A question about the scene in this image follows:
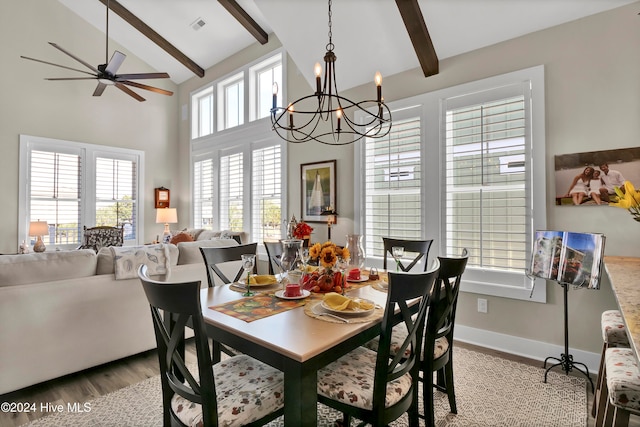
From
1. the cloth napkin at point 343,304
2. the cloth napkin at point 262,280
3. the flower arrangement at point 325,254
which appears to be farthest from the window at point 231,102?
the cloth napkin at point 343,304

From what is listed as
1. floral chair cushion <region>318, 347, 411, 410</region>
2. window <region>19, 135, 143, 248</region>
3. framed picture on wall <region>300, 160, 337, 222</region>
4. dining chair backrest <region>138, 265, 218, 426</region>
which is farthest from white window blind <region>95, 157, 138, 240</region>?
floral chair cushion <region>318, 347, 411, 410</region>

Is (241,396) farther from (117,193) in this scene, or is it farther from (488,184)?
(117,193)

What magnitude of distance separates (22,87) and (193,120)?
2.65m

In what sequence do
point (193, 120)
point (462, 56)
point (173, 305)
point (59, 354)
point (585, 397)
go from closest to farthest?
1. point (173, 305)
2. point (585, 397)
3. point (59, 354)
4. point (462, 56)
5. point (193, 120)

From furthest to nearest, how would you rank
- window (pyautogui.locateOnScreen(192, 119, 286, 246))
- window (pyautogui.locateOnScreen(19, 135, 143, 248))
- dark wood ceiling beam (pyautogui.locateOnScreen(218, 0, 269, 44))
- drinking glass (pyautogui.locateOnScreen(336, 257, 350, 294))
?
1. window (pyautogui.locateOnScreen(19, 135, 143, 248))
2. window (pyautogui.locateOnScreen(192, 119, 286, 246))
3. dark wood ceiling beam (pyautogui.locateOnScreen(218, 0, 269, 44))
4. drinking glass (pyautogui.locateOnScreen(336, 257, 350, 294))

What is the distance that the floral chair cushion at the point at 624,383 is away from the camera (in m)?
1.31

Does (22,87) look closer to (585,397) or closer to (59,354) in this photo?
(59,354)

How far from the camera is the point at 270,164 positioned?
5336 mm

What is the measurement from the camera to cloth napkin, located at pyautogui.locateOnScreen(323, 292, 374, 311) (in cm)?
161

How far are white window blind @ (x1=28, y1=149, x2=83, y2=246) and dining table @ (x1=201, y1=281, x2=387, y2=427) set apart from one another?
542cm

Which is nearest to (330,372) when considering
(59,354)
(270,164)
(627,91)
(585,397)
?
(585,397)

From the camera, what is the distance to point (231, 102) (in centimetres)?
624

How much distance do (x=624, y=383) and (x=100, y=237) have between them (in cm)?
612

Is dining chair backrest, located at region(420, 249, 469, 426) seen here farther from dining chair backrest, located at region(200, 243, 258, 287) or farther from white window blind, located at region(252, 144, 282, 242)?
white window blind, located at region(252, 144, 282, 242)
